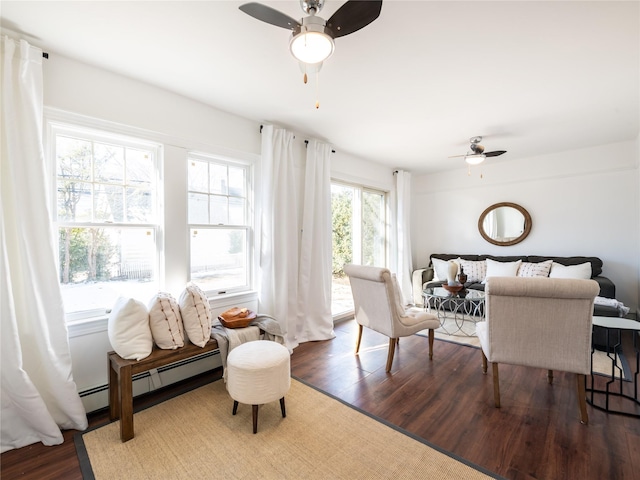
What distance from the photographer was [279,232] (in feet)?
11.1

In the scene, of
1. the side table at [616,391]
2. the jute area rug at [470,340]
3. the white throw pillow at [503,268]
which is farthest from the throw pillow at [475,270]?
the side table at [616,391]

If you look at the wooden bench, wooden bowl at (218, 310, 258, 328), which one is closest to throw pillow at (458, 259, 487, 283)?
wooden bowl at (218, 310, 258, 328)

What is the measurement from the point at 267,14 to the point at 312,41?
250 millimetres

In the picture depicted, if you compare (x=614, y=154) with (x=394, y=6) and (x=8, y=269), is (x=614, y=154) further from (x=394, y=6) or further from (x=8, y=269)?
(x=8, y=269)

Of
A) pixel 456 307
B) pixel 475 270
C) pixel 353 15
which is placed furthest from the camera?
pixel 475 270

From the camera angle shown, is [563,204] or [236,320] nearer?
[236,320]

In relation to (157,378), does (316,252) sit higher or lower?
higher

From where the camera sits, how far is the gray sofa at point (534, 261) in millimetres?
3352

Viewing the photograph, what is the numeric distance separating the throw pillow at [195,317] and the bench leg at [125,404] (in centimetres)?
48

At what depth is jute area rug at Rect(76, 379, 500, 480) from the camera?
1645 millimetres

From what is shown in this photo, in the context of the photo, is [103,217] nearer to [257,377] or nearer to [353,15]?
[257,377]

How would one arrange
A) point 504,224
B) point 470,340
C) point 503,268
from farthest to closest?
point 504,224
point 503,268
point 470,340

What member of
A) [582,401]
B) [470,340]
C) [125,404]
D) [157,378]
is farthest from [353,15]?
[470,340]

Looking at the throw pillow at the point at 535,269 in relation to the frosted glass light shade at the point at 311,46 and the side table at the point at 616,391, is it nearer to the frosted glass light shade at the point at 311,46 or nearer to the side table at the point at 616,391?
the side table at the point at 616,391
